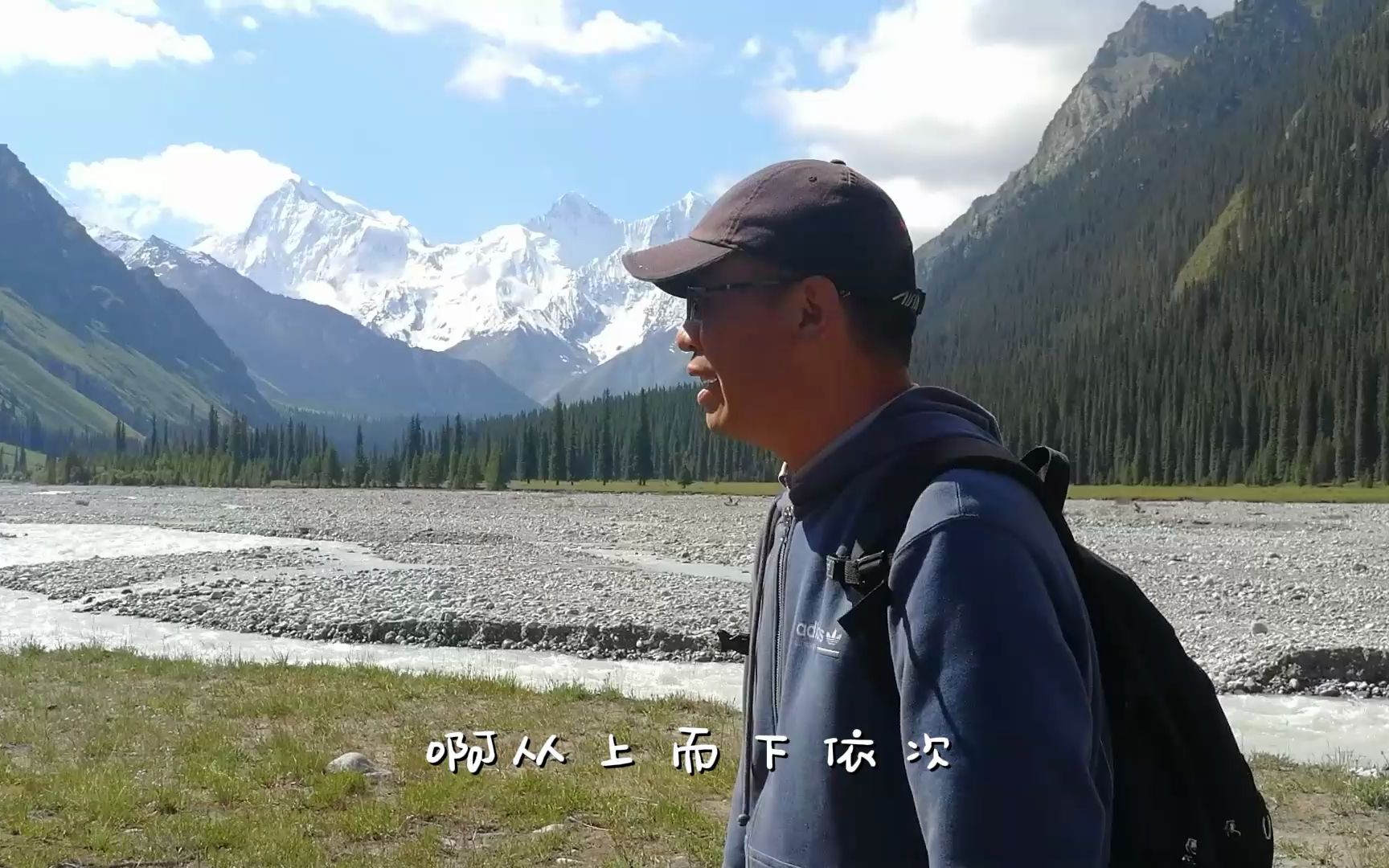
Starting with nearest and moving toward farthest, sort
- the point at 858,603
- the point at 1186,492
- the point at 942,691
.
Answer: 1. the point at 942,691
2. the point at 858,603
3. the point at 1186,492

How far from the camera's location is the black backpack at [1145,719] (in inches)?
72.9

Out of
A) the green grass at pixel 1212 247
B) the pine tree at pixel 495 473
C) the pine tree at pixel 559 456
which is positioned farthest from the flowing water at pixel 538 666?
the green grass at pixel 1212 247

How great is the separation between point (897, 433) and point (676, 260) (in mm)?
591

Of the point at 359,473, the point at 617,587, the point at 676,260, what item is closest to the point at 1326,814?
the point at 676,260

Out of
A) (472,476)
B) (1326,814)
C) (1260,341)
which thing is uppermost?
(1260,341)

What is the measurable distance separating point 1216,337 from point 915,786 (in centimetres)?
13838

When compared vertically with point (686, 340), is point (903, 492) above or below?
below

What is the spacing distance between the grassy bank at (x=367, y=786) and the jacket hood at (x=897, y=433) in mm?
5439

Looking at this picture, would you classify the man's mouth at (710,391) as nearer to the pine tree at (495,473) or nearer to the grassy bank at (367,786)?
the grassy bank at (367,786)

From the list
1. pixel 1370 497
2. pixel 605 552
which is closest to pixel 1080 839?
pixel 605 552

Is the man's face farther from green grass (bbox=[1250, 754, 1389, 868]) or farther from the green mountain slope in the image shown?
the green mountain slope

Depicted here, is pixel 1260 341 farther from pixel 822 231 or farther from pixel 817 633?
pixel 817 633

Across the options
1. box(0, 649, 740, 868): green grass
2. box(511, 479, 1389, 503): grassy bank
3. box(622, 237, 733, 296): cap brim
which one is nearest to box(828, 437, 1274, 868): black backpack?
box(622, 237, 733, 296): cap brim

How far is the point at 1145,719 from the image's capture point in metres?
1.88
